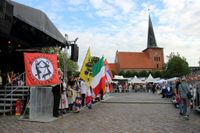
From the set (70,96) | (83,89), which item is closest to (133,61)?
(83,89)

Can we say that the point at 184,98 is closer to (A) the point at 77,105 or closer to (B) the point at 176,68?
(A) the point at 77,105

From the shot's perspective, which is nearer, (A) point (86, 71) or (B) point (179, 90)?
(B) point (179, 90)

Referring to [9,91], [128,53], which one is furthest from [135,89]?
[128,53]

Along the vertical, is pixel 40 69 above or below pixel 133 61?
below

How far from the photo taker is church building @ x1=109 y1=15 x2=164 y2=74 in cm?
12312

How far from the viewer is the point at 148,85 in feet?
196

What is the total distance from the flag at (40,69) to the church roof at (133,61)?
110840 millimetres

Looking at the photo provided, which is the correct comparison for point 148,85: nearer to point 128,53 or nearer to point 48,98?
point 48,98

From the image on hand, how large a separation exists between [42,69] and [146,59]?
117 m

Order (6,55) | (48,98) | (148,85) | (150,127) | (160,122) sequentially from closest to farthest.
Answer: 1. (150,127)
2. (160,122)
3. (48,98)
4. (6,55)
5. (148,85)

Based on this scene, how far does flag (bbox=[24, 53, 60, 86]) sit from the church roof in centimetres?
11084

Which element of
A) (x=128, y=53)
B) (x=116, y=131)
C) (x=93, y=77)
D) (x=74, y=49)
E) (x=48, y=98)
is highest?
(x=128, y=53)

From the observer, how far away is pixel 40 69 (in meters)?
12.2

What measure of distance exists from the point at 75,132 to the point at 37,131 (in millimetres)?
1167
